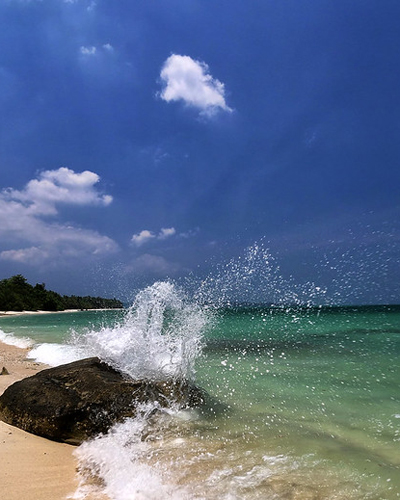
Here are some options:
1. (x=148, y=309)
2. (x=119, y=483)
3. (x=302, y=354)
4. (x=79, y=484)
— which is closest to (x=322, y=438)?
(x=119, y=483)

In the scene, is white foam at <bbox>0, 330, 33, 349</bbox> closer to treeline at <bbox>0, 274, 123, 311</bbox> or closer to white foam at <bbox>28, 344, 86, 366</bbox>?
white foam at <bbox>28, 344, 86, 366</bbox>

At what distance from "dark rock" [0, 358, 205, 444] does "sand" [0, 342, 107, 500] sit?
7.5 inches

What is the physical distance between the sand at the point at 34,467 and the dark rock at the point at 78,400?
0.62 feet

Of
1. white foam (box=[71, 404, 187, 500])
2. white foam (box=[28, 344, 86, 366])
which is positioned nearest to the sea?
white foam (box=[71, 404, 187, 500])

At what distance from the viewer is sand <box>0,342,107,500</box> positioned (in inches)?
136

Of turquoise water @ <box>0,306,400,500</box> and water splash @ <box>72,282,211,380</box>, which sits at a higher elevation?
water splash @ <box>72,282,211,380</box>

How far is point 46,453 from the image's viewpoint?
443 centimetres

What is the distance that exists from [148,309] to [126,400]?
4.20m

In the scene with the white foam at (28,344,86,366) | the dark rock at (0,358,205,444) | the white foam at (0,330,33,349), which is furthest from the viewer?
the white foam at (0,330,33,349)

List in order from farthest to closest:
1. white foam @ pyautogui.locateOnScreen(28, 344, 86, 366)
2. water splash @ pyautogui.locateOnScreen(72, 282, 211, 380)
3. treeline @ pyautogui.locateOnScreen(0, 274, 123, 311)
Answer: treeline @ pyautogui.locateOnScreen(0, 274, 123, 311) → white foam @ pyautogui.locateOnScreen(28, 344, 86, 366) → water splash @ pyautogui.locateOnScreen(72, 282, 211, 380)

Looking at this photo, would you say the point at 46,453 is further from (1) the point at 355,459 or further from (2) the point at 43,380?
(1) the point at 355,459

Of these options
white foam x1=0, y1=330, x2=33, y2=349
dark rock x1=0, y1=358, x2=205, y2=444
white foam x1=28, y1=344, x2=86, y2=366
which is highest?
dark rock x1=0, y1=358, x2=205, y2=444

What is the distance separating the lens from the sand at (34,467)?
3.45 m

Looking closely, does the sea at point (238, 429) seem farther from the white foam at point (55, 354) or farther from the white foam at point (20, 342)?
the white foam at point (20, 342)
